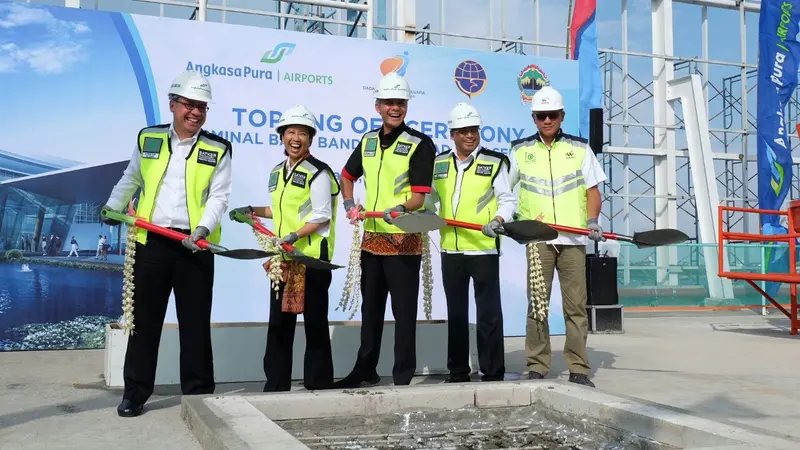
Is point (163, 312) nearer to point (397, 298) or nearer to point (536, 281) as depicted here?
Result: point (397, 298)

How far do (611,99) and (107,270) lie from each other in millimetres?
13281

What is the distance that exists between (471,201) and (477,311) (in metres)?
0.67

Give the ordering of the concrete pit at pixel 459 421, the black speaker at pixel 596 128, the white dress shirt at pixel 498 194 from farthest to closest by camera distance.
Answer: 1. the black speaker at pixel 596 128
2. the white dress shirt at pixel 498 194
3. the concrete pit at pixel 459 421

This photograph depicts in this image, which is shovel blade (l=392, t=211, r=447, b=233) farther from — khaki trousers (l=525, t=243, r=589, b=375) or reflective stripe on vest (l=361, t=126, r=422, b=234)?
khaki trousers (l=525, t=243, r=589, b=375)

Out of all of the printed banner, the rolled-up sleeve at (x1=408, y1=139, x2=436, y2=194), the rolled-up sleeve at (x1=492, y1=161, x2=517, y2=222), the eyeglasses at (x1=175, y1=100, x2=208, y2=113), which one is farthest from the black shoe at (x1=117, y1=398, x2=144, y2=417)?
the printed banner


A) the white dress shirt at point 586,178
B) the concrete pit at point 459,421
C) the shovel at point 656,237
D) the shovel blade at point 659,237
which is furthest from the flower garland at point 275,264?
the shovel blade at point 659,237

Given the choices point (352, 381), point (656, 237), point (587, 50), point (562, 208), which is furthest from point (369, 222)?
point (587, 50)

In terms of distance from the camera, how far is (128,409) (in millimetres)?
3922

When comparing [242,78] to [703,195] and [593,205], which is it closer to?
Result: [593,205]

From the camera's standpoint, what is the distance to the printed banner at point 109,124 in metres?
6.40

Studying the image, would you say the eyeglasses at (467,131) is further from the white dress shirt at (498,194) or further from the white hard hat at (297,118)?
the white hard hat at (297,118)

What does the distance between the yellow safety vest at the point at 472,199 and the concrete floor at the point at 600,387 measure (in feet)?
3.38

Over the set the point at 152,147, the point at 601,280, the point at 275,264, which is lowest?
the point at 601,280

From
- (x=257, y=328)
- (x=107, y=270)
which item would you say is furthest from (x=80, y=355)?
(x=257, y=328)
